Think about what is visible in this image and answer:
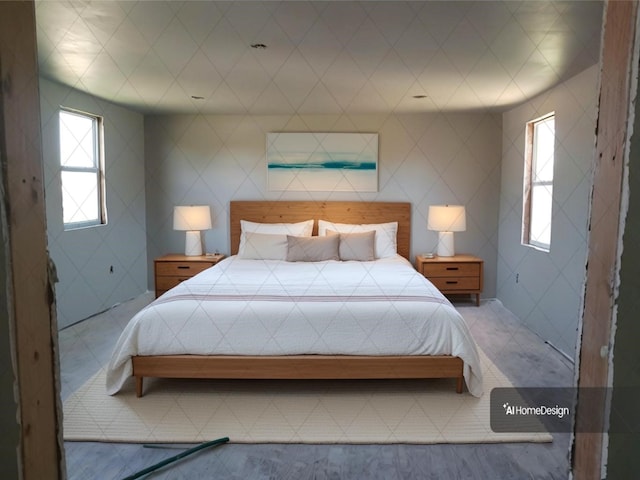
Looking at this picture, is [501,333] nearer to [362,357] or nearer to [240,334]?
[362,357]

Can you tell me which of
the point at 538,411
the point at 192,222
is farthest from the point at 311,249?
the point at 538,411

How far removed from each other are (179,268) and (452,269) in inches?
109

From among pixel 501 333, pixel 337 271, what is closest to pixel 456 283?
pixel 501 333

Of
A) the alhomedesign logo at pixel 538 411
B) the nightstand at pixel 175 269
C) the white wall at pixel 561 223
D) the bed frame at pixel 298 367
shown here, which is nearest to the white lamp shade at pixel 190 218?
the nightstand at pixel 175 269

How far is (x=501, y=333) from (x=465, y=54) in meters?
2.35

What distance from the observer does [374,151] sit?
5234 millimetres

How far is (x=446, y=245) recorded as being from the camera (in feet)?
16.6

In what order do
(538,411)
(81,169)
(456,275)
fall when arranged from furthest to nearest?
(456,275) < (81,169) < (538,411)

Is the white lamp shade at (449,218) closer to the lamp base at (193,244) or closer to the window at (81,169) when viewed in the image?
the lamp base at (193,244)

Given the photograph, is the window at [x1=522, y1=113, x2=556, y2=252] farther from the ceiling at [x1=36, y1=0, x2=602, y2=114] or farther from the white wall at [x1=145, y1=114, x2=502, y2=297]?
the white wall at [x1=145, y1=114, x2=502, y2=297]

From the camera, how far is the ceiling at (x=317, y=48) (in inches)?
89.4

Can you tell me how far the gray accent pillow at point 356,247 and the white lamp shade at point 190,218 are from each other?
1446 millimetres

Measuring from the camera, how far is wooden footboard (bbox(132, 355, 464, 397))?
2.81 metres

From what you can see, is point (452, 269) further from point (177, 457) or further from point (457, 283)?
point (177, 457)
